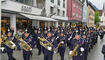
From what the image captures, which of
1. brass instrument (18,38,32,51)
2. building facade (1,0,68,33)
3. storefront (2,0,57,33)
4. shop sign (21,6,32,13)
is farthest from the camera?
shop sign (21,6,32,13)

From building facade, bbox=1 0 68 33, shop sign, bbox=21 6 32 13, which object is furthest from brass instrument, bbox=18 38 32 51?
shop sign, bbox=21 6 32 13

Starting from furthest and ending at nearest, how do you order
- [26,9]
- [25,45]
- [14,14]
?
[26,9]
[14,14]
[25,45]

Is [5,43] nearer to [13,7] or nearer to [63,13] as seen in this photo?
[13,7]

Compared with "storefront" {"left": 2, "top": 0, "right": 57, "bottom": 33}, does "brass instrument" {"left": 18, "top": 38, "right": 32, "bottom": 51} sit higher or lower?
lower

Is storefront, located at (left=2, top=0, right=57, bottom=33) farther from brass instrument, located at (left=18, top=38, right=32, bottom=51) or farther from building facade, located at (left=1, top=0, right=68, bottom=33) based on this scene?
brass instrument, located at (left=18, top=38, right=32, bottom=51)

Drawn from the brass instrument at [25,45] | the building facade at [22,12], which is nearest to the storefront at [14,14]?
the building facade at [22,12]

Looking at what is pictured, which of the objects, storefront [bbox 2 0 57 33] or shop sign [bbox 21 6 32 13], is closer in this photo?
storefront [bbox 2 0 57 33]

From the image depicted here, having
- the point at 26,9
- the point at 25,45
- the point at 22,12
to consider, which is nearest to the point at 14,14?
the point at 22,12

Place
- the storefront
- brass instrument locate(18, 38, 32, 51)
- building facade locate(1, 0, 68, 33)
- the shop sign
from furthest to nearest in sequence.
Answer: the shop sign, building facade locate(1, 0, 68, 33), the storefront, brass instrument locate(18, 38, 32, 51)

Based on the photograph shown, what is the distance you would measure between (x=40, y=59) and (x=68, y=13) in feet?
132

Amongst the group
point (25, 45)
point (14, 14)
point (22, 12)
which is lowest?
point (25, 45)

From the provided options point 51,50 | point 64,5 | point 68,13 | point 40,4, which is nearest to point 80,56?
point 51,50

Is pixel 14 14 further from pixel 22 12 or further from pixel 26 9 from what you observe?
pixel 26 9

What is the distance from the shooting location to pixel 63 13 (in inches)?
1793
